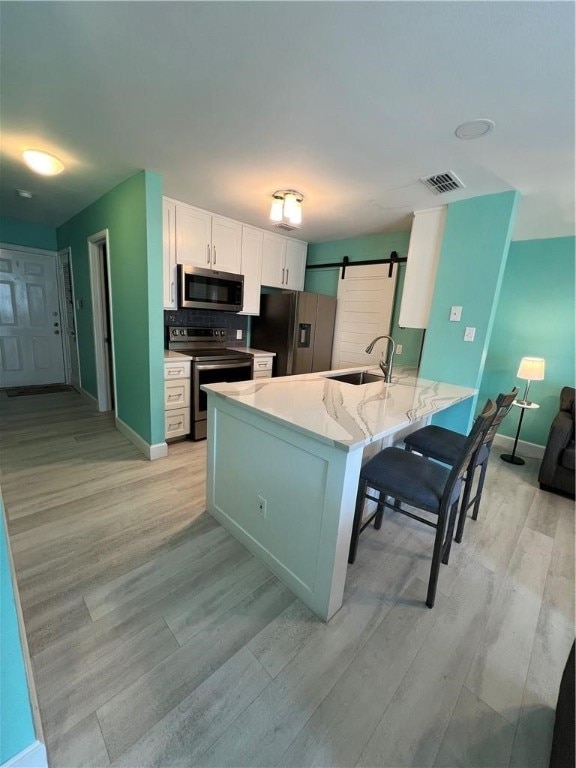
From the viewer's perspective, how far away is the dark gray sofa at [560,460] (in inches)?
99.3

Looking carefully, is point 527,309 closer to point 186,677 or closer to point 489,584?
point 489,584

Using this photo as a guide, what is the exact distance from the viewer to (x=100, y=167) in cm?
236

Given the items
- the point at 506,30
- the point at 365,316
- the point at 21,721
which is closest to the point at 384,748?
the point at 21,721

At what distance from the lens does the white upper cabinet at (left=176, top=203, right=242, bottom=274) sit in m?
3.05

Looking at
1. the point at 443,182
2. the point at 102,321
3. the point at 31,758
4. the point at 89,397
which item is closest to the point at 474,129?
the point at 443,182

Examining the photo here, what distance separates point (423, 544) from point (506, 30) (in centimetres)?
241

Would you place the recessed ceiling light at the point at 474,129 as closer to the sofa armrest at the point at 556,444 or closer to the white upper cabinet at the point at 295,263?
the sofa armrest at the point at 556,444

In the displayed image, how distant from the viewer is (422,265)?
2785mm

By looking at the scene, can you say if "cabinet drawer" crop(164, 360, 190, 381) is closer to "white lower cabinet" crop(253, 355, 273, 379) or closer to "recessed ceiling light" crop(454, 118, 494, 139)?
Result: "white lower cabinet" crop(253, 355, 273, 379)

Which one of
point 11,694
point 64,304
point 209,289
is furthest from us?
point 64,304

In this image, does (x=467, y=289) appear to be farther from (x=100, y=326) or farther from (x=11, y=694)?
(x=100, y=326)

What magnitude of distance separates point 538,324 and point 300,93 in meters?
3.32

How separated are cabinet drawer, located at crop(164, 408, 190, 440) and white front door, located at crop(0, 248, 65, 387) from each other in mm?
3269

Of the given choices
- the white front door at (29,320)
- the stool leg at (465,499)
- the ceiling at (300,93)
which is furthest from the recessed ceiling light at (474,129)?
the white front door at (29,320)
